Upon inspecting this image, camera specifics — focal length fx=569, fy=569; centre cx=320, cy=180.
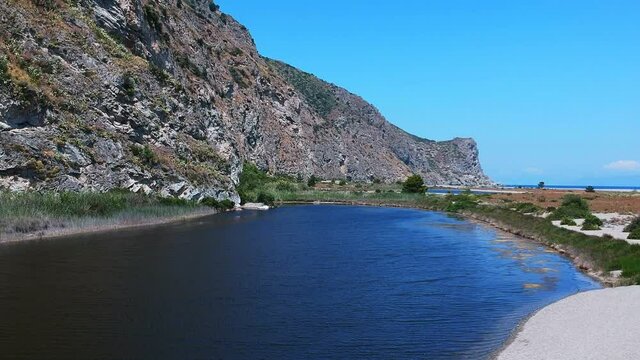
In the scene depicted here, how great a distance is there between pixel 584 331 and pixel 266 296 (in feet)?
46.0

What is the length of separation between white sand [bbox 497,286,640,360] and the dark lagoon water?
1182 mm

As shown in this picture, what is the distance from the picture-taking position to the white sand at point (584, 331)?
16.4 metres

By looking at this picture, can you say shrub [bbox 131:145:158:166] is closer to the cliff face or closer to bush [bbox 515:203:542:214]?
the cliff face

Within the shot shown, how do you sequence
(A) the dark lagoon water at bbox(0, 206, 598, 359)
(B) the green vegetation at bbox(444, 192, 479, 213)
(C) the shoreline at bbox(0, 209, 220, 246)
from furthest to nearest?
(B) the green vegetation at bbox(444, 192, 479, 213), (C) the shoreline at bbox(0, 209, 220, 246), (A) the dark lagoon water at bbox(0, 206, 598, 359)

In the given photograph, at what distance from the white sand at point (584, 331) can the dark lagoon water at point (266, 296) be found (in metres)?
1.18

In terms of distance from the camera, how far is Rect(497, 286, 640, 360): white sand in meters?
16.4

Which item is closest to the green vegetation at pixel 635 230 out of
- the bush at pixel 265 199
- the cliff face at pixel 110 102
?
the cliff face at pixel 110 102

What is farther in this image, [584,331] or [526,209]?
[526,209]

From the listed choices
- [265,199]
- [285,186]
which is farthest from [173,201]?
[285,186]

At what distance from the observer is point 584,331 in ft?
61.8

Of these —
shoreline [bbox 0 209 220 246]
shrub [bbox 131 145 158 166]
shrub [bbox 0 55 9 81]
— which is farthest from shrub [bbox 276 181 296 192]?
shrub [bbox 0 55 9 81]

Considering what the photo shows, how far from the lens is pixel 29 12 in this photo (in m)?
68.5

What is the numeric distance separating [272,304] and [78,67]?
5692cm

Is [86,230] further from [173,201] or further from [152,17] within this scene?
[152,17]
